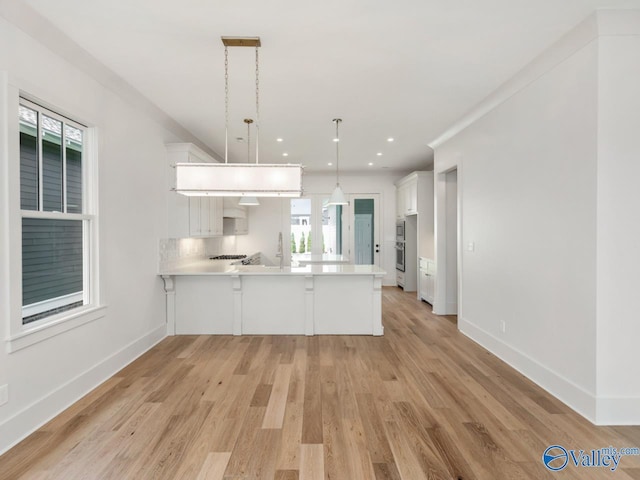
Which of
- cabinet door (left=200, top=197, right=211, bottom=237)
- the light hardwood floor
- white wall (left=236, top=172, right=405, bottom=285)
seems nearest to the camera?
the light hardwood floor

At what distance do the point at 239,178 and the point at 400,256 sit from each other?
540 centimetres

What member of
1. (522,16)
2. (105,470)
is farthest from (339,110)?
(105,470)

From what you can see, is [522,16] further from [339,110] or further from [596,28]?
[339,110]

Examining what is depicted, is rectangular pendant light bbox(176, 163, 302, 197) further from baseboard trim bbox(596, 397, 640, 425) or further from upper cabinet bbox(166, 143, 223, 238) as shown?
baseboard trim bbox(596, 397, 640, 425)

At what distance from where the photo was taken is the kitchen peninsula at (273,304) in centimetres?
420

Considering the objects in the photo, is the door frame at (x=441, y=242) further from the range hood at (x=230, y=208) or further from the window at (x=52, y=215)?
the window at (x=52, y=215)

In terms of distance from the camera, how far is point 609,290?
7.40 ft

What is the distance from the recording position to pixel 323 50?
262cm

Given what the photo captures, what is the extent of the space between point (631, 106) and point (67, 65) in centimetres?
402

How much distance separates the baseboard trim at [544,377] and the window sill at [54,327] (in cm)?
376

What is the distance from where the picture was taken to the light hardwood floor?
1840mm

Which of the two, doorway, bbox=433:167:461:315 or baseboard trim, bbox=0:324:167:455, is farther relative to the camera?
doorway, bbox=433:167:461:315

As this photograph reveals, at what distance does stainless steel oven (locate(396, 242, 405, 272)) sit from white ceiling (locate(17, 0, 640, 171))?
11.3 ft

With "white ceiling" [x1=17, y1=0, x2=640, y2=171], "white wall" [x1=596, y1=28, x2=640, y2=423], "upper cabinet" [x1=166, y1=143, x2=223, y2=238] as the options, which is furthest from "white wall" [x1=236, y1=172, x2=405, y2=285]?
"white wall" [x1=596, y1=28, x2=640, y2=423]
